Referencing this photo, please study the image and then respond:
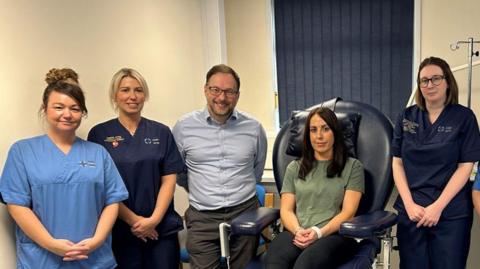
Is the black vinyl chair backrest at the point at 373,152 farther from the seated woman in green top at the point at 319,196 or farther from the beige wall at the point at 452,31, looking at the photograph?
the beige wall at the point at 452,31

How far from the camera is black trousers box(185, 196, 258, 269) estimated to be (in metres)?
1.92

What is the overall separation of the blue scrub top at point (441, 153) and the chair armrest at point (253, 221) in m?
0.60

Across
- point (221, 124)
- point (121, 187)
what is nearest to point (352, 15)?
point (221, 124)

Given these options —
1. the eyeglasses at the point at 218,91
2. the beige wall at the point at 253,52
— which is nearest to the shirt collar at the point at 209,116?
the eyeglasses at the point at 218,91

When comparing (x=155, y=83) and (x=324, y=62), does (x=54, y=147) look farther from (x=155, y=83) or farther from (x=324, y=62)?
(x=324, y=62)

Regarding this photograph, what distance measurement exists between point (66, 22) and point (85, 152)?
0.69 metres

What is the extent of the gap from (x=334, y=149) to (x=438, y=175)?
424 mm

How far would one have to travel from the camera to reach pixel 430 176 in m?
1.80

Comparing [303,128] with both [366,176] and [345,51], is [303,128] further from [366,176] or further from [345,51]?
[345,51]

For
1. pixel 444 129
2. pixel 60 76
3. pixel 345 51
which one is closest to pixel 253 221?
pixel 444 129

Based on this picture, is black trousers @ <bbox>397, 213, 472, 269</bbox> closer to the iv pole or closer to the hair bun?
the iv pole

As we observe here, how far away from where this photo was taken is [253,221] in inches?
68.8

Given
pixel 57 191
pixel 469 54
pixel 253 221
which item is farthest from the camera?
pixel 469 54

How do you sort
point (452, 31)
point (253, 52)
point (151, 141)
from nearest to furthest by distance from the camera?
point (151, 141) < point (452, 31) < point (253, 52)
